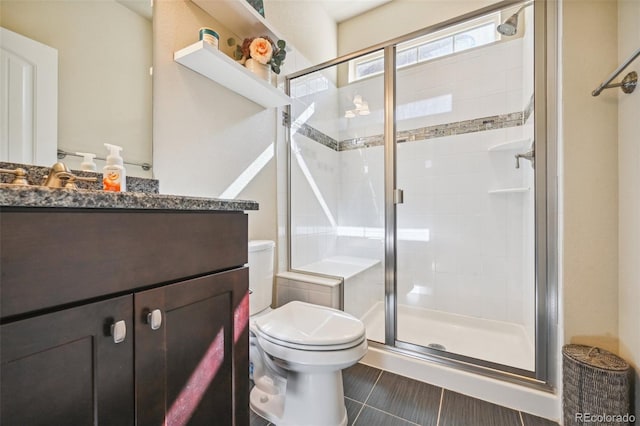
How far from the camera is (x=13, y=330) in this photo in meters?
0.39

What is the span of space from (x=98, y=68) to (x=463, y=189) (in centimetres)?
235

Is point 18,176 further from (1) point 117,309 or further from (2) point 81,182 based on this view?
(1) point 117,309

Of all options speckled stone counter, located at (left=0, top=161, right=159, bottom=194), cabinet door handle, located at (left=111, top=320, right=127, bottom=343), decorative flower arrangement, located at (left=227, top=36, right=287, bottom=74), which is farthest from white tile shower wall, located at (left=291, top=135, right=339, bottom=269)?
cabinet door handle, located at (left=111, top=320, right=127, bottom=343)

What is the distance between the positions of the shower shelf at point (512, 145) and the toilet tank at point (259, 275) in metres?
1.79

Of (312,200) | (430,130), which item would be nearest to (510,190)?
(430,130)

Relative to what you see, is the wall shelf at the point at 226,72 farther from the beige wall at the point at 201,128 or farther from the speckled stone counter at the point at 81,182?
the speckled stone counter at the point at 81,182

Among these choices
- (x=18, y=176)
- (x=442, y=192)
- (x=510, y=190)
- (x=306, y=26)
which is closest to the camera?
A: (x=18, y=176)

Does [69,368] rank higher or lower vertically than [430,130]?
lower

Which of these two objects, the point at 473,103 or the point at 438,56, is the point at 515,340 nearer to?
the point at 473,103

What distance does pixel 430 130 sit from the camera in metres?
2.27

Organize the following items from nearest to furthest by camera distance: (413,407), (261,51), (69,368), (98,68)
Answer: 1. (69,368)
2. (98,68)
3. (413,407)
4. (261,51)

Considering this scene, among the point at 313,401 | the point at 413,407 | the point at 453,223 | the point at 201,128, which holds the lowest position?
the point at 413,407

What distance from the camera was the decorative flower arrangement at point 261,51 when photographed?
138cm

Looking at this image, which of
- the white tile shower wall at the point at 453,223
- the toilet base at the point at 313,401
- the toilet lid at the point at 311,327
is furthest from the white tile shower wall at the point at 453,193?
the toilet base at the point at 313,401
